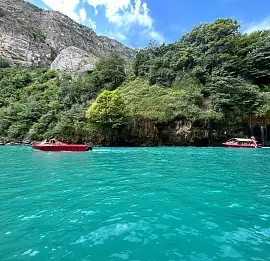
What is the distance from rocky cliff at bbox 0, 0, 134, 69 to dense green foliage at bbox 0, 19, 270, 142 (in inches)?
1590

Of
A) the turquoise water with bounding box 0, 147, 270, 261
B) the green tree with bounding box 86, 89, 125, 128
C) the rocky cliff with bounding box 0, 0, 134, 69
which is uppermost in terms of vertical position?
the rocky cliff with bounding box 0, 0, 134, 69

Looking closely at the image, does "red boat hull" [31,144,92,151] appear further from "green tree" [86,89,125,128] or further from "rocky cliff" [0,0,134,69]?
"rocky cliff" [0,0,134,69]

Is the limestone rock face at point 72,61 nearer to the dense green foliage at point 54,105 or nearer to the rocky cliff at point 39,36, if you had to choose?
the rocky cliff at point 39,36

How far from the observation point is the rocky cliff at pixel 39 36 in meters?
99.9

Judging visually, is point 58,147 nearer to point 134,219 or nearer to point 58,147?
point 58,147

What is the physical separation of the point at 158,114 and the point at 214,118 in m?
8.38

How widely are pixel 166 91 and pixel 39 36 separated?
271ft

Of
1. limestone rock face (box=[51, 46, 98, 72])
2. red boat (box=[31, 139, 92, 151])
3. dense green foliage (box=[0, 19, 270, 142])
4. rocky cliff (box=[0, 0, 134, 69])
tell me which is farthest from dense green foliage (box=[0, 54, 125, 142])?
rocky cliff (box=[0, 0, 134, 69])

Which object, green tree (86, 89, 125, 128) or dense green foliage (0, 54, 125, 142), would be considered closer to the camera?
green tree (86, 89, 125, 128)

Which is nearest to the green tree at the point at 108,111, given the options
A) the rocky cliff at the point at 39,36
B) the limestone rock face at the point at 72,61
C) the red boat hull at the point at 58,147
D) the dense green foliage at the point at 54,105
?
the dense green foliage at the point at 54,105

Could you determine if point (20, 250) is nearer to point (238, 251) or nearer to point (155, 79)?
point (238, 251)

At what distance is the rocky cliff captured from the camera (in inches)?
3932

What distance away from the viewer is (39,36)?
109m

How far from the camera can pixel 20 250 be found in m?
4.88
